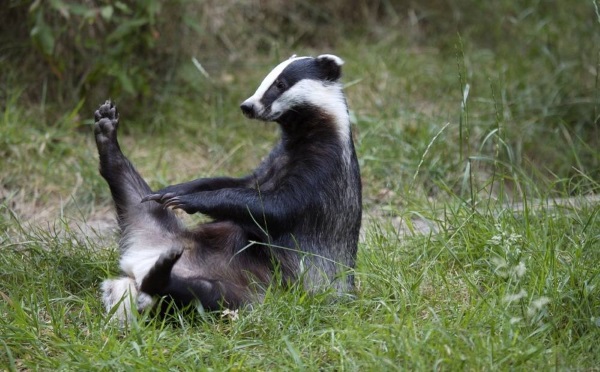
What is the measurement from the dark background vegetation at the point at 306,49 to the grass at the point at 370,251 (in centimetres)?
6

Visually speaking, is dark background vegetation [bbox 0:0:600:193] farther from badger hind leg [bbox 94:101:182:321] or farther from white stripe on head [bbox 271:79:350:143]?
badger hind leg [bbox 94:101:182:321]

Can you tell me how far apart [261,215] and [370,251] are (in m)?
0.72

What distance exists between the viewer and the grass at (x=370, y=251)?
3.29 meters

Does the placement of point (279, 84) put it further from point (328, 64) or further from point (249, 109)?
point (328, 64)

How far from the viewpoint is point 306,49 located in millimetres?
8492

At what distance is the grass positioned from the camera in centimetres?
329

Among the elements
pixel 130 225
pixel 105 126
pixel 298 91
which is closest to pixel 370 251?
pixel 298 91

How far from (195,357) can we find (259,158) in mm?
3170

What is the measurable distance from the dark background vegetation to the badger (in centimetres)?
157

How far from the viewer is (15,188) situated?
18.6 ft

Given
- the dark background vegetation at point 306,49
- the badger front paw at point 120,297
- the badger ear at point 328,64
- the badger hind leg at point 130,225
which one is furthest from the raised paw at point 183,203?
the dark background vegetation at point 306,49

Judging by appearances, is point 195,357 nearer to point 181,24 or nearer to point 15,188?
point 15,188

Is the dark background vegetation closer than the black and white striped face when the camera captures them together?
No

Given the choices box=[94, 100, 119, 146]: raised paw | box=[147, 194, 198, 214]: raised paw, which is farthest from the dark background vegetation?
box=[147, 194, 198, 214]: raised paw
